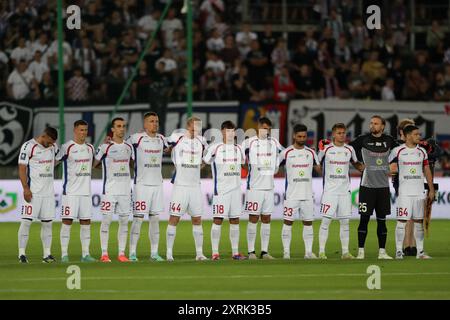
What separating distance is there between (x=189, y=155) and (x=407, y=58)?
46.6ft

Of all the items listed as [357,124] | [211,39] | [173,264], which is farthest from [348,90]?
[173,264]

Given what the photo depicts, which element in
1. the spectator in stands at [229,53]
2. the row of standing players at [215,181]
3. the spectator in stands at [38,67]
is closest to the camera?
the row of standing players at [215,181]

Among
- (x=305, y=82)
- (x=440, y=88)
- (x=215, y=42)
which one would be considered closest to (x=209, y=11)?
(x=215, y=42)

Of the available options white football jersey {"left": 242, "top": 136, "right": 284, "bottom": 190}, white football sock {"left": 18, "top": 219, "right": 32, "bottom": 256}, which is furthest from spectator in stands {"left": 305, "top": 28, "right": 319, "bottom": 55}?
white football sock {"left": 18, "top": 219, "right": 32, "bottom": 256}

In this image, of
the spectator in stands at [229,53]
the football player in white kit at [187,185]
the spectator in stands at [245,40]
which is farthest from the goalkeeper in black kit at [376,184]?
the spectator in stands at [245,40]

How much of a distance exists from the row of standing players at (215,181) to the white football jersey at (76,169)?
0.01 meters

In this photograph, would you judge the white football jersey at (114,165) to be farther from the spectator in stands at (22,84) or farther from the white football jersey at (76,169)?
the spectator in stands at (22,84)

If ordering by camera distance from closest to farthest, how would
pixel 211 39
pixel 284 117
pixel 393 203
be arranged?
pixel 393 203 → pixel 284 117 → pixel 211 39

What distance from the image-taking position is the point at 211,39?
1228 inches

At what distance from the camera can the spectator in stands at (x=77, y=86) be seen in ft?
93.2

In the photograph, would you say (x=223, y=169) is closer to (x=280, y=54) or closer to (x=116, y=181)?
(x=116, y=181)

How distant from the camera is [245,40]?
3138 cm

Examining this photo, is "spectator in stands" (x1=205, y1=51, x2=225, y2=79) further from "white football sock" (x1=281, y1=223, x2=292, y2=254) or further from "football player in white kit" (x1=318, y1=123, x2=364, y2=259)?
"white football sock" (x1=281, y1=223, x2=292, y2=254)

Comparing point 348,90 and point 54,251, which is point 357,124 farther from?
point 54,251
